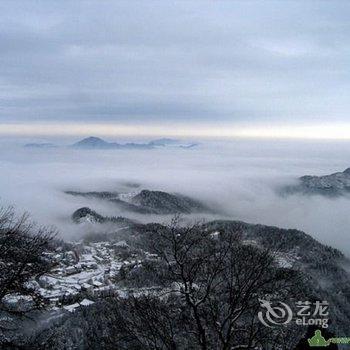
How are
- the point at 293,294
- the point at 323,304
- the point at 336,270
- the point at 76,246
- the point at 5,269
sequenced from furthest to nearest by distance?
the point at 76,246 → the point at 336,270 → the point at 323,304 → the point at 293,294 → the point at 5,269

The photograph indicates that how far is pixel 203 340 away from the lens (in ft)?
39.9

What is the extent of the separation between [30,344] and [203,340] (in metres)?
5.35

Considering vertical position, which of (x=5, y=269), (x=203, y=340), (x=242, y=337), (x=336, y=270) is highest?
(x=5, y=269)

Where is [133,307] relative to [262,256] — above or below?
below

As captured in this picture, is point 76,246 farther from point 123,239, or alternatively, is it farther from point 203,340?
point 203,340

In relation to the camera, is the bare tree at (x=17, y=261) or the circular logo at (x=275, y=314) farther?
the circular logo at (x=275, y=314)

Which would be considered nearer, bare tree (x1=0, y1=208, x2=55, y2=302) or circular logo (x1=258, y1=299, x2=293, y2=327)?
bare tree (x1=0, y1=208, x2=55, y2=302)

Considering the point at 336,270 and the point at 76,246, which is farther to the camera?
the point at 76,246

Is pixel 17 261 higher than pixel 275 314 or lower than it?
higher

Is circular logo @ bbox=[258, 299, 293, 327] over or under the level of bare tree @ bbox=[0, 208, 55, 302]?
under

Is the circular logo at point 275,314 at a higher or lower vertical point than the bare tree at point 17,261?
lower

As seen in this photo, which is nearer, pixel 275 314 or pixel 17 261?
pixel 17 261

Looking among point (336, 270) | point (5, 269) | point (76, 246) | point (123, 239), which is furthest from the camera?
point (123, 239)

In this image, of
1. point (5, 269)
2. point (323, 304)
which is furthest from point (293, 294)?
point (5, 269)
